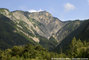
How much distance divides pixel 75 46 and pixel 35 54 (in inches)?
1643

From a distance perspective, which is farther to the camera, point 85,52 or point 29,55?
point 29,55

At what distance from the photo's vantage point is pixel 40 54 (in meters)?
195

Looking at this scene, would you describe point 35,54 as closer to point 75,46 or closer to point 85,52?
point 75,46

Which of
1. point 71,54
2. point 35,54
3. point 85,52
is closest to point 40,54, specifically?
point 35,54

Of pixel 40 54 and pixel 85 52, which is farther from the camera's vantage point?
pixel 40 54

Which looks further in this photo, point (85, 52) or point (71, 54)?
point (71, 54)

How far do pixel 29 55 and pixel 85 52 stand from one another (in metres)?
65.2

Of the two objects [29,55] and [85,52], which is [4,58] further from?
[85,52]

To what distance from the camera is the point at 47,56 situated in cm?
18950

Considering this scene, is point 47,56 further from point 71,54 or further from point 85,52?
point 85,52

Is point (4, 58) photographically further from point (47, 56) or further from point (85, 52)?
point (85, 52)

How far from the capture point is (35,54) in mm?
196125

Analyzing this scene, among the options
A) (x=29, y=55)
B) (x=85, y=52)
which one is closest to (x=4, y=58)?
(x=29, y=55)

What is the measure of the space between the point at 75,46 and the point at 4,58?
73532 mm
